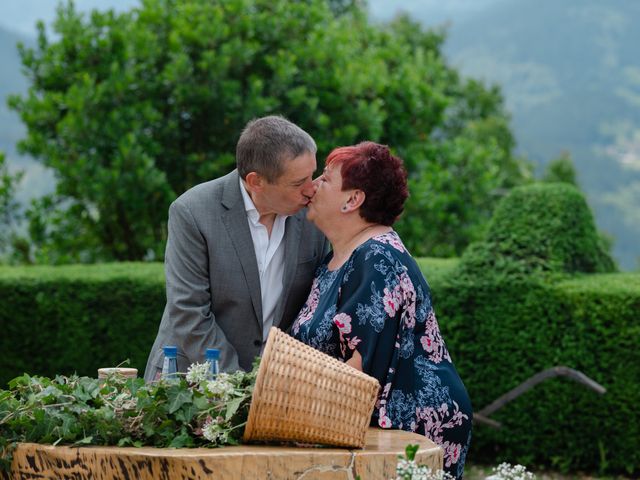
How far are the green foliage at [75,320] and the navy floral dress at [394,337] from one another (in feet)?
15.9

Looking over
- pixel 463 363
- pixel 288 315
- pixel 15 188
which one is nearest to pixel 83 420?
pixel 288 315

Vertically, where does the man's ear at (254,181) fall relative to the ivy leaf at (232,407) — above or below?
above

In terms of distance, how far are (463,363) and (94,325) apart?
3.23 metres

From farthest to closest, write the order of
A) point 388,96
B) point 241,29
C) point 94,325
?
1. point 388,96
2. point 241,29
3. point 94,325

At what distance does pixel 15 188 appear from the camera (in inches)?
492

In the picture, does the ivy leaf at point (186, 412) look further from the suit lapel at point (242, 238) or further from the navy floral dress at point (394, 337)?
the suit lapel at point (242, 238)

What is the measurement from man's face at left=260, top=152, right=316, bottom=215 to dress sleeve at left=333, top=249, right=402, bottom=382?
478mm

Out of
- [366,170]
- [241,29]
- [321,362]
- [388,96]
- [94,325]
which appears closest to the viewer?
[321,362]

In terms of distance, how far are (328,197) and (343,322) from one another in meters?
0.54

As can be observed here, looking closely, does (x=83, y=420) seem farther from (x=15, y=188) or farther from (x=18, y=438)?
(x=15, y=188)

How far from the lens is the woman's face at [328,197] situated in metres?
3.44

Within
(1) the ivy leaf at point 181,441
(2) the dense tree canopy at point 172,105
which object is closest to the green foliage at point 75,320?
(2) the dense tree canopy at point 172,105

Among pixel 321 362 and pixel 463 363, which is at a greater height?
pixel 321 362

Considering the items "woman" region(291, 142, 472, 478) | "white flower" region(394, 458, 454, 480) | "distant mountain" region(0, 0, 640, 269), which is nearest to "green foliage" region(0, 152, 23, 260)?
"woman" region(291, 142, 472, 478)
